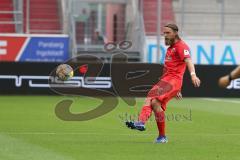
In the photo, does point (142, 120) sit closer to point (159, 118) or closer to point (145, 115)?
point (145, 115)

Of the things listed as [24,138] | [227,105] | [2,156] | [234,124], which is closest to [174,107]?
[227,105]

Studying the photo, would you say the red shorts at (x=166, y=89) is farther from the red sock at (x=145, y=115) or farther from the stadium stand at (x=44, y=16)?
the stadium stand at (x=44, y=16)

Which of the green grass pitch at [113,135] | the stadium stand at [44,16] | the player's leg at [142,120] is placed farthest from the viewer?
the stadium stand at [44,16]

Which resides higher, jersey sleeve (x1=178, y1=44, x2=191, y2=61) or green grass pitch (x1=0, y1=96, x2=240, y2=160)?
jersey sleeve (x1=178, y1=44, x2=191, y2=61)

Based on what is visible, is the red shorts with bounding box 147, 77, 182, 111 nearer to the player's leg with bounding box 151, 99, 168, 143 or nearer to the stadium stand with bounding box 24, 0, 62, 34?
the player's leg with bounding box 151, 99, 168, 143

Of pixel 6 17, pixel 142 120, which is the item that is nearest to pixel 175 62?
pixel 142 120

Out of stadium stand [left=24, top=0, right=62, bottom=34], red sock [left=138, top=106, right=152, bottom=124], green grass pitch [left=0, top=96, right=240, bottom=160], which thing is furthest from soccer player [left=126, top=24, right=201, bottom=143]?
stadium stand [left=24, top=0, right=62, bottom=34]

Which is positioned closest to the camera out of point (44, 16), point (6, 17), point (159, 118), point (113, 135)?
point (159, 118)

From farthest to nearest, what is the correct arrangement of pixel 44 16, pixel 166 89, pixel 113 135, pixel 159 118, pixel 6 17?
pixel 44 16, pixel 6 17, pixel 113 135, pixel 166 89, pixel 159 118

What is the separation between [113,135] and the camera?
49.9 feet

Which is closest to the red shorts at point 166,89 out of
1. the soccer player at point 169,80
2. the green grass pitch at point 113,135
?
the soccer player at point 169,80

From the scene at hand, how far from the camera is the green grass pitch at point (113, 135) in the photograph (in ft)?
38.4

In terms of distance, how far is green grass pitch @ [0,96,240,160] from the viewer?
38.4 feet

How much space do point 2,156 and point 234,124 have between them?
8519 millimetres
